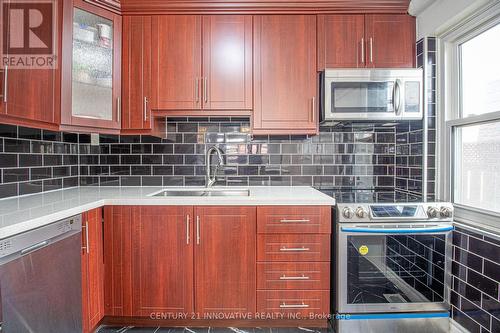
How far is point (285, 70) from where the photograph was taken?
2066mm

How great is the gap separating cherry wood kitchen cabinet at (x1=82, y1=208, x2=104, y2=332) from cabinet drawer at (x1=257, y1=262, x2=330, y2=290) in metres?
1.01

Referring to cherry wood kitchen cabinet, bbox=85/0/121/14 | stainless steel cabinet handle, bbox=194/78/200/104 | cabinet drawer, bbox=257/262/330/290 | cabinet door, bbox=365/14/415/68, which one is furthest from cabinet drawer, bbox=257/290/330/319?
cherry wood kitchen cabinet, bbox=85/0/121/14

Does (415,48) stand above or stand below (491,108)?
above

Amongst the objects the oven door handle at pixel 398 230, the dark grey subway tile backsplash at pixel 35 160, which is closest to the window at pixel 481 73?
the oven door handle at pixel 398 230

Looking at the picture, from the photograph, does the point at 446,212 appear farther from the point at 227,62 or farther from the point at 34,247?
the point at 34,247

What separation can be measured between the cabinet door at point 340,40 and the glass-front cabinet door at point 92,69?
1.53 metres

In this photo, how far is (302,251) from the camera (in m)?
1.78

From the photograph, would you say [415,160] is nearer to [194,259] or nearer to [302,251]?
[302,251]

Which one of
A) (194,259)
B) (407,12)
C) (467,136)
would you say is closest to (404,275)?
(467,136)

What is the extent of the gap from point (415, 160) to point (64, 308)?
2435 mm

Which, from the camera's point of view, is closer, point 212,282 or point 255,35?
point 212,282

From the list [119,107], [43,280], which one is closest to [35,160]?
[119,107]

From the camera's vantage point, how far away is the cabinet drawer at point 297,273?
1778 millimetres

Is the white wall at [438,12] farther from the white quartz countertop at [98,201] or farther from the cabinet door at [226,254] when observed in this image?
the cabinet door at [226,254]
